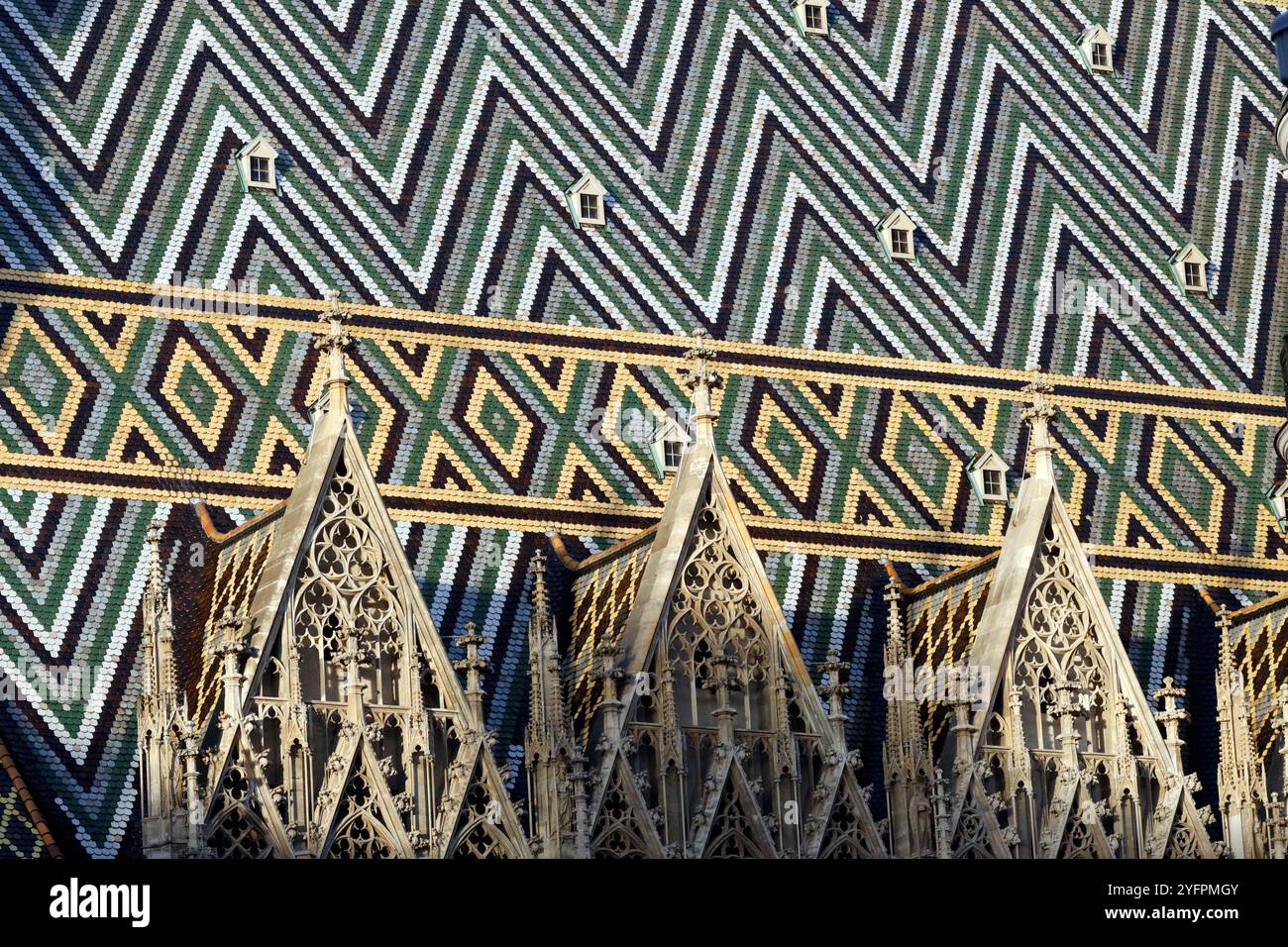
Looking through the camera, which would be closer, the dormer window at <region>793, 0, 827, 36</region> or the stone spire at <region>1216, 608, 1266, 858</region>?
the stone spire at <region>1216, 608, 1266, 858</region>

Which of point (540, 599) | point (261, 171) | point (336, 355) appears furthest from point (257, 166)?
point (540, 599)

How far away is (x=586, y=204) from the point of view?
1377 inches

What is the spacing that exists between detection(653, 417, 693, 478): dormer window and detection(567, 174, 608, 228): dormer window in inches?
87.6

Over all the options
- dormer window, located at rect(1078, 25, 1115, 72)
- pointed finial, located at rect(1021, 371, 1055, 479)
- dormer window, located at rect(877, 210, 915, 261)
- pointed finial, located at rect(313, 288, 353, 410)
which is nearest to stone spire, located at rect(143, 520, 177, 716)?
pointed finial, located at rect(313, 288, 353, 410)

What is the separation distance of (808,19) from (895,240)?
2.40 meters

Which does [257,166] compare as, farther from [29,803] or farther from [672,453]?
[29,803]

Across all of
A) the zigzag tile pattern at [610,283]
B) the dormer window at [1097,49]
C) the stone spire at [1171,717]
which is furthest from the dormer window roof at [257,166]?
the dormer window at [1097,49]

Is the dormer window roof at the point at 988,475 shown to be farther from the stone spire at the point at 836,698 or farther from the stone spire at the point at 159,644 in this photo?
the stone spire at the point at 159,644

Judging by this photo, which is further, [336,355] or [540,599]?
[336,355]

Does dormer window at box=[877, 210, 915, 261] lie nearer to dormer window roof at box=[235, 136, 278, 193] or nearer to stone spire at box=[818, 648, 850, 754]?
dormer window roof at box=[235, 136, 278, 193]

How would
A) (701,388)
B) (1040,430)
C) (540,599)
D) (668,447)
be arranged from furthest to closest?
1. (668,447)
2. (1040,430)
3. (701,388)
4. (540,599)

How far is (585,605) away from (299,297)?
3473 millimetres

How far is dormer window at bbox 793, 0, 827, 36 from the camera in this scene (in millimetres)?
37469
